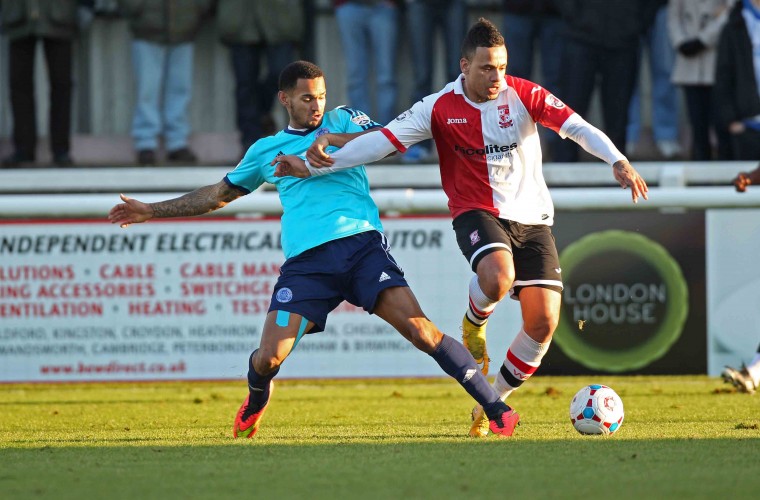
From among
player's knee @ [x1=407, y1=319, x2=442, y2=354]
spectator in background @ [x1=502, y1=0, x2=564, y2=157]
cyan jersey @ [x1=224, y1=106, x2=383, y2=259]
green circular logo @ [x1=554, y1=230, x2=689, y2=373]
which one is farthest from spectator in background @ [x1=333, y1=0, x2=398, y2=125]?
player's knee @ [x1=407, y1=319, x2=442, y2=354]

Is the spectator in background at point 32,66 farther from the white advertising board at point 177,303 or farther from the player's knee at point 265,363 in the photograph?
the player's knee at point 265,363

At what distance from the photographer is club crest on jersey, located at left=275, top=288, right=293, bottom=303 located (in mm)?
7293

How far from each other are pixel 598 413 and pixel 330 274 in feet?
5.49

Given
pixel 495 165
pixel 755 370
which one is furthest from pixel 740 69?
pixel 495 165

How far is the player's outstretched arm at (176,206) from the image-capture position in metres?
7.49

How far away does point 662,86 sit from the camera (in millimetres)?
12828

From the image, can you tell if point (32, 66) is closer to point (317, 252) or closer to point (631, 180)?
point (317, 252)

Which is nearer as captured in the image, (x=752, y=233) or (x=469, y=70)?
(x=469, y=70)

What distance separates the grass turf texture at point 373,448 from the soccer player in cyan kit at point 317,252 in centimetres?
38

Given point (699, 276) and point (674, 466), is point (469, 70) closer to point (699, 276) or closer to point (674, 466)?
point (674, 466)

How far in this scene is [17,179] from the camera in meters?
12.0

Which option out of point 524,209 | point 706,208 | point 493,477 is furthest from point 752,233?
point 493,477

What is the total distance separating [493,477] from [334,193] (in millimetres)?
2337

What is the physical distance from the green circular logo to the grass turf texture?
351 mm
